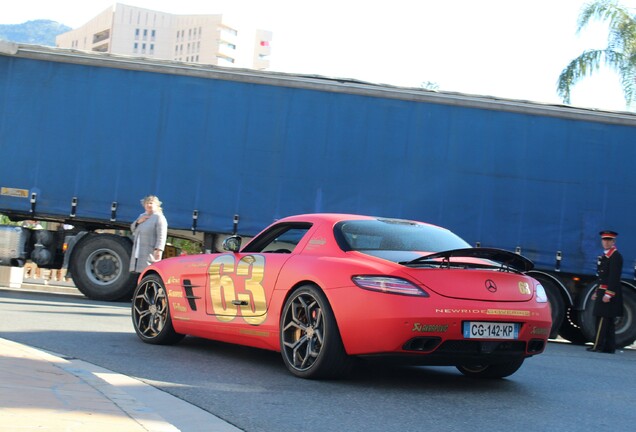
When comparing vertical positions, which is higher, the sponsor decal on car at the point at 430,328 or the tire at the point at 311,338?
the sponsor decal on car at the point at 430,328

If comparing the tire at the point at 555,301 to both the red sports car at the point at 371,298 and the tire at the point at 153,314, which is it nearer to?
the red sports car at the point at 371,298

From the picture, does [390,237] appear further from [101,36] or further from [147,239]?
[101,36]

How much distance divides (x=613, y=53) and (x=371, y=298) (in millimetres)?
23988

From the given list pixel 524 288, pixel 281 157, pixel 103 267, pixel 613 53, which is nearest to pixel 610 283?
pixel 281 157

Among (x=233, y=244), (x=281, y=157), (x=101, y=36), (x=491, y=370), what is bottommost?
(x=491, y=370)

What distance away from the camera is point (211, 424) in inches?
215

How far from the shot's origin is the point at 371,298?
6.79 meters

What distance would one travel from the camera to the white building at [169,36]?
171 m

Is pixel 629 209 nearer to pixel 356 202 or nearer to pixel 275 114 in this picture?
pixel 356 202

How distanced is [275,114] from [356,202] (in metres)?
1.95

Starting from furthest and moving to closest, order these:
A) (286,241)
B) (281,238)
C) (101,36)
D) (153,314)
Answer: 1. (101,36)
2. (153,314)
3. (281,238)
4. (286,241)

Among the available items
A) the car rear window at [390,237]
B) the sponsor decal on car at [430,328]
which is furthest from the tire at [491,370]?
the sponsor decal on car at [430,328]

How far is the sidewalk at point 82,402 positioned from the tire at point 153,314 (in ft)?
6.19

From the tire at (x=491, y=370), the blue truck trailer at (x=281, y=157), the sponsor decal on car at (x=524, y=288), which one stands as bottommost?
the tire at (x=491, y=370)
